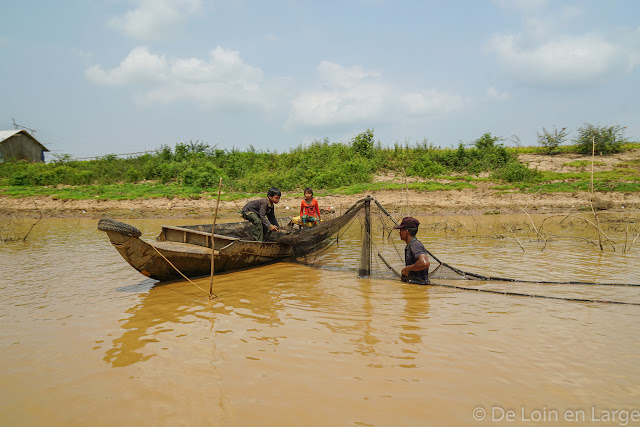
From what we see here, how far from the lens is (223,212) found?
17.0 m

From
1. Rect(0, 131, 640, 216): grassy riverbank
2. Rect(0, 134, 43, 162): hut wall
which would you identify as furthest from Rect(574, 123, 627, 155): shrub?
Rect(0, 134, 43, 162): hut wall

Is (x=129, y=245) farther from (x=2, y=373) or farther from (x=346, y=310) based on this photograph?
(x=346, y=310)

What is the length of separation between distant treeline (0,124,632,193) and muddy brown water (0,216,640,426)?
546 inches

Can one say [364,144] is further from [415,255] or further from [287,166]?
[415,255]

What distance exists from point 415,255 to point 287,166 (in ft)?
61.7

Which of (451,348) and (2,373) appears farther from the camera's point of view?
(451,348)

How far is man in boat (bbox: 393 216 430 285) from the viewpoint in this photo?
5484mm

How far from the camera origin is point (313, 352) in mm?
3535

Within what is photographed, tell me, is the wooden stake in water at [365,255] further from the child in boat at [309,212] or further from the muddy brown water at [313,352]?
the child in boat at [309,212]

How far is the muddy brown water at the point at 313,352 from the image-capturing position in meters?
2.64

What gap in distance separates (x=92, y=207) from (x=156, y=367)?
1682cm

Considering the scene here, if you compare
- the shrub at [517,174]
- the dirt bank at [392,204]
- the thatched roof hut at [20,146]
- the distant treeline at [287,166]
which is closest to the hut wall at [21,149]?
the thatched roof hut at [20,146]

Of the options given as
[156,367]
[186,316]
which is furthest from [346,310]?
[156,367]

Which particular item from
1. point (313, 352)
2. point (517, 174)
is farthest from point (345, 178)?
point (313, 352)
